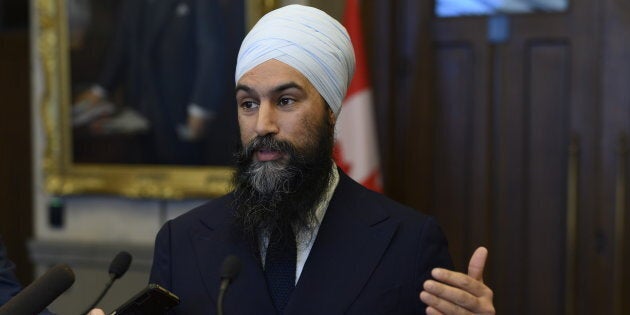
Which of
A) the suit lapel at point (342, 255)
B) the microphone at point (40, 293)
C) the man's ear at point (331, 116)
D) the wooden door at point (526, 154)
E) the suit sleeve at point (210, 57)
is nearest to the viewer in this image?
the microphone at point (40, 293)

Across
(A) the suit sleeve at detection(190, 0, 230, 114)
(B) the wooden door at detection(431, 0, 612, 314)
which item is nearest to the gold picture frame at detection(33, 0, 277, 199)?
(A) the suit sleeve at detection(190, 0, 230, 114)

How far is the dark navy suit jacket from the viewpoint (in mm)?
1971

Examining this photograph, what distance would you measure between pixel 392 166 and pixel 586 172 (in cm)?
104

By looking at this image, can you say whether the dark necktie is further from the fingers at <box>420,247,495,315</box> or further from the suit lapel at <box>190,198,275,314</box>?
the fingers at <box>420,247,495,315</box>

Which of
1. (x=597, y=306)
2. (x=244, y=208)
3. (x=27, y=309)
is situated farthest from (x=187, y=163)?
(x=27, y=309)

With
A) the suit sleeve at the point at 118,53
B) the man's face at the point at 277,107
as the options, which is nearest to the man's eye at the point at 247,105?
the man's face at the point at 277,107

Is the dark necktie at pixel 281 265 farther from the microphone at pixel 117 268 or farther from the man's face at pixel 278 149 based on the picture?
the microphone at pixel 117 268

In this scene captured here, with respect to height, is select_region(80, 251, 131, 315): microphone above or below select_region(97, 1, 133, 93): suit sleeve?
below

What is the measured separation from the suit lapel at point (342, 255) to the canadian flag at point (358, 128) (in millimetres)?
2052

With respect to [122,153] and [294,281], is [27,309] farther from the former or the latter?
[122,153]

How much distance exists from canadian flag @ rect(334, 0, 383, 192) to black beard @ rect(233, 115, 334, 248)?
6.75ft

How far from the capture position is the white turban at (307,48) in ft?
6.91

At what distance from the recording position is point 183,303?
2.02m

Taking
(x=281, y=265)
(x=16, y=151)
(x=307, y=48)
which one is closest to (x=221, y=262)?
(x=281, y=265)
